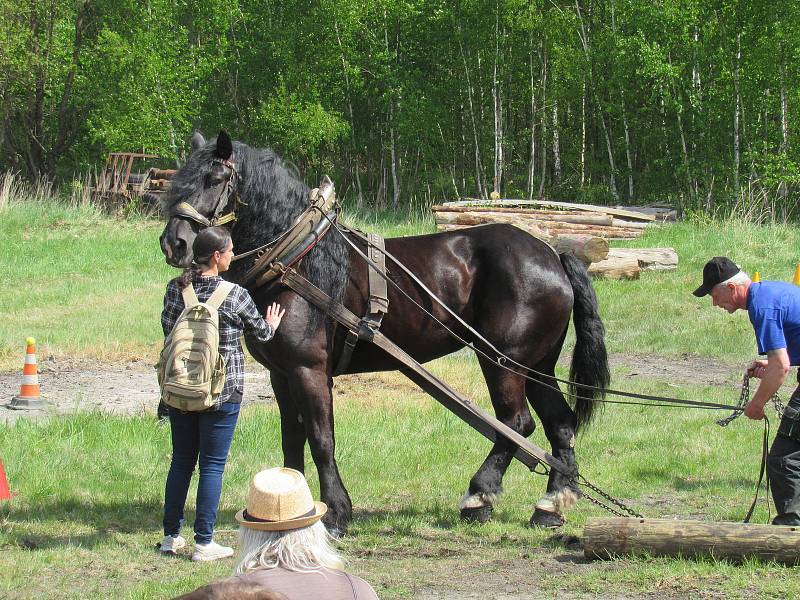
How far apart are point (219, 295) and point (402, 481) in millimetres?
2683

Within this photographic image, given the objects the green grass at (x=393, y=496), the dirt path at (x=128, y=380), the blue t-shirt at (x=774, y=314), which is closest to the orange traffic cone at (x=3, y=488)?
the green grass at (x=393, y=496)

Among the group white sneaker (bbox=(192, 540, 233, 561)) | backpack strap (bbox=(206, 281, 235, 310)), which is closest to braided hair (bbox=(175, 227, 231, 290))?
backpack strap (bbox=(206, 281, 235, 310))

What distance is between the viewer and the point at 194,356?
515 cm

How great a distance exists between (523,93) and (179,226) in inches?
1239

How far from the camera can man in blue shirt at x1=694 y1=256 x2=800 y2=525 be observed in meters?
5.11

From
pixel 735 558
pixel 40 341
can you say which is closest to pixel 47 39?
pixel 40 341

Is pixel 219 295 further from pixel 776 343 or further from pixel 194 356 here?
pixel 776 343

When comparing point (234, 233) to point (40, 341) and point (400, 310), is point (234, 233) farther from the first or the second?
point (40, 341)

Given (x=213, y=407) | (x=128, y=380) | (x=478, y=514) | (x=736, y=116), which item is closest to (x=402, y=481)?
(x=478, y=514)

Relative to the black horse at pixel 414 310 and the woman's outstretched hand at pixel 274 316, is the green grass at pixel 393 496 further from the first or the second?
the woman's outstretched hand at pixel 274 316

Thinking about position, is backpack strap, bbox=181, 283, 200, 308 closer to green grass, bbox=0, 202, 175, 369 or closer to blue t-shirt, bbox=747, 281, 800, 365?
blue t-shirt, bbox=747, 281, 800, 365

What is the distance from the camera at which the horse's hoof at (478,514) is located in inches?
249

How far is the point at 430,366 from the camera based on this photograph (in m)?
11.5

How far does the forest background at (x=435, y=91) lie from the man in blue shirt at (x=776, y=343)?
72.4ft
